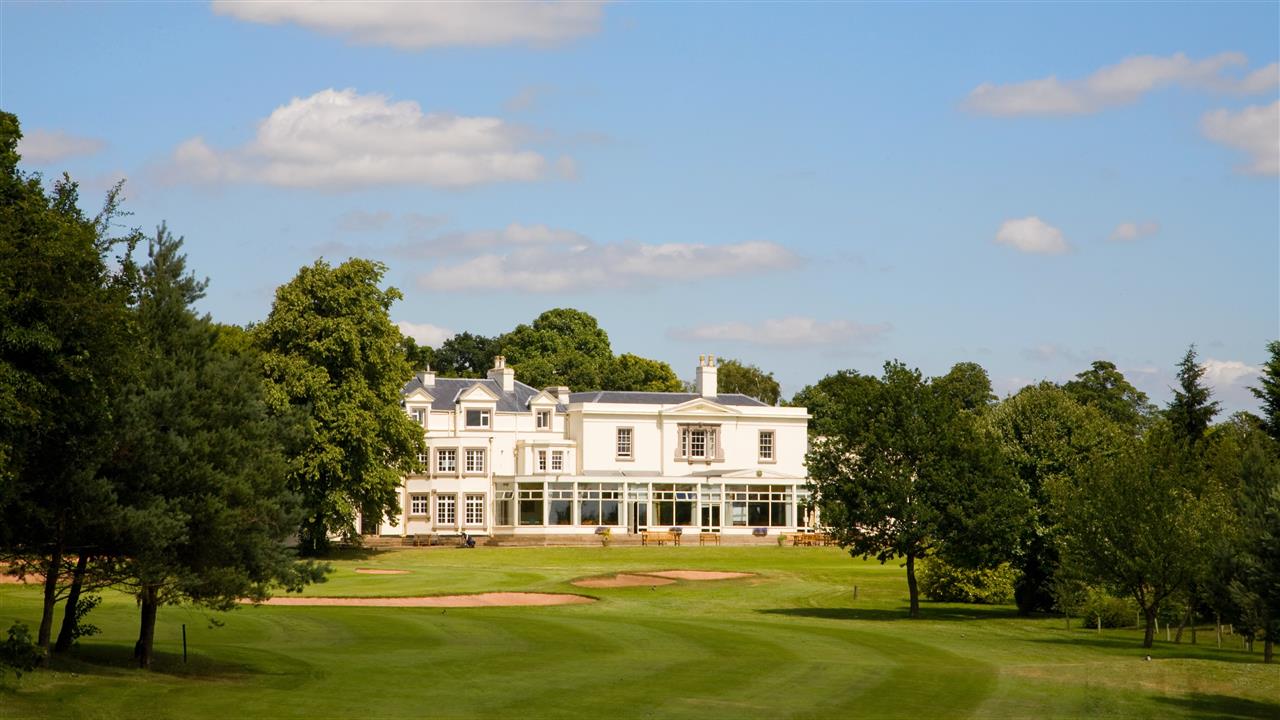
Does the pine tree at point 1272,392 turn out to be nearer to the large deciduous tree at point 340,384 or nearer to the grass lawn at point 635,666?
the grass lawn at point 635,666

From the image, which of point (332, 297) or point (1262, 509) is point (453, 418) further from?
point (1262, 509)

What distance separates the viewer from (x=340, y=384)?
2675 inches

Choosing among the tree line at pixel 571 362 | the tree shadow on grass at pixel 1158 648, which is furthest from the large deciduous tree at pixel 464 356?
the tree shadow on grass at pixel 1158 648

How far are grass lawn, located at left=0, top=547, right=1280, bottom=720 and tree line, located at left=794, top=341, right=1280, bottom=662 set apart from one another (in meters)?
1.81

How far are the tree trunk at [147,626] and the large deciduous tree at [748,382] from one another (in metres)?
104

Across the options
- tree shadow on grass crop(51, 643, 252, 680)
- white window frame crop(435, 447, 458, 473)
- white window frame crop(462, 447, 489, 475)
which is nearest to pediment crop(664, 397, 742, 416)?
white window frame crop(462, 447, 489, 475)

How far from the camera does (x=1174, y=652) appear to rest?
125 ft

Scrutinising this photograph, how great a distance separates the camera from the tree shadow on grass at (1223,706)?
2705 centimetres

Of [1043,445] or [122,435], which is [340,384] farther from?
[122,435]

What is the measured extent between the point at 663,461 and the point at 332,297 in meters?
27.6

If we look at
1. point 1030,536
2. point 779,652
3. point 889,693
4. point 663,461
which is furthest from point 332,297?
point 889,693

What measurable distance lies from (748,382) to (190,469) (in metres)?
110

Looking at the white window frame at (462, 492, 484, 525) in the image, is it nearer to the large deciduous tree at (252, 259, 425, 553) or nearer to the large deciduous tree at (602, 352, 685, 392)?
the large deciduous tree at (252, 259, 425, 553)

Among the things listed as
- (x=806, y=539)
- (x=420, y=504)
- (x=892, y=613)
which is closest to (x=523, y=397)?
(x=420, y=504)
